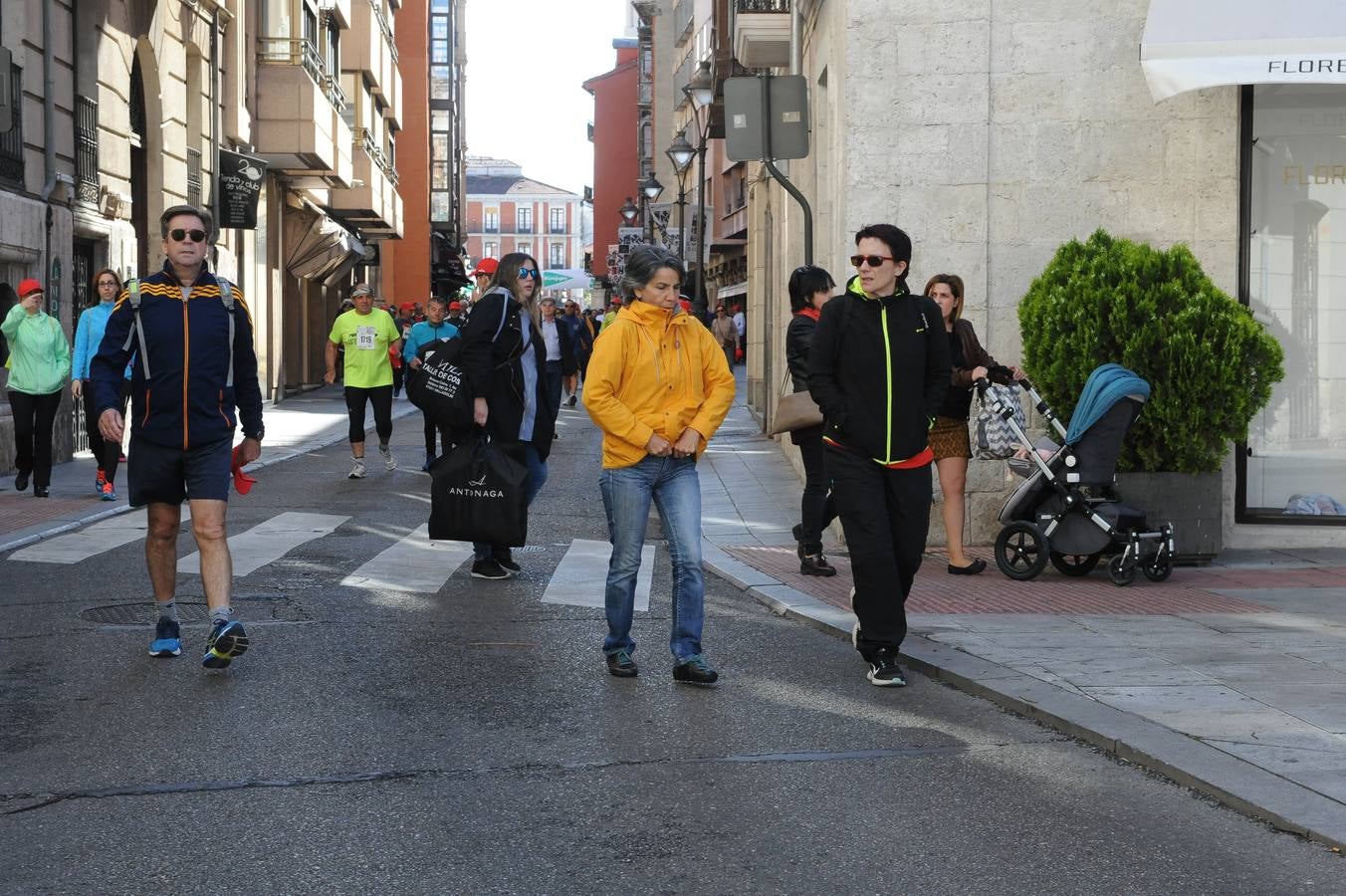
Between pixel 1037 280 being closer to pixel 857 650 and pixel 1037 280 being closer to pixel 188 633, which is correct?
pixel 857 650

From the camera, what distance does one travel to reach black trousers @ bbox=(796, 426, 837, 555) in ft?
32.6

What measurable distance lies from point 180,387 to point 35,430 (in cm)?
770

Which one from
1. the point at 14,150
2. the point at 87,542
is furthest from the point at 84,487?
the point at 87,542

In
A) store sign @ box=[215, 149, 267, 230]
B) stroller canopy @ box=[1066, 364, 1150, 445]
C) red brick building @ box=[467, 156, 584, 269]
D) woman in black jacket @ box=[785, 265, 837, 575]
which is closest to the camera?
stroller canopy @ box=[1066, 364, 1150, 445]

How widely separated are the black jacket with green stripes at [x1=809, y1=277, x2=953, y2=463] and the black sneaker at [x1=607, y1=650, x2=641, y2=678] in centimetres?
120

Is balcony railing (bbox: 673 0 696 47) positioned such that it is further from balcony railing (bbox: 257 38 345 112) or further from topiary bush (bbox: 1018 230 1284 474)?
topiary bush (bbox: 1018 230 1284 474)

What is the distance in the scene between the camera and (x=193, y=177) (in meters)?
24.6

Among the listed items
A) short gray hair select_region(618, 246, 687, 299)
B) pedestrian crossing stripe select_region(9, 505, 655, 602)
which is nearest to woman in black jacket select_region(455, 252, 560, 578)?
pedestrian crossing stripe select_region(9, 505, 655, 602)

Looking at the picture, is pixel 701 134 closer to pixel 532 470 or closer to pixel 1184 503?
pixel 1184 503

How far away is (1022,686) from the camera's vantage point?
21.7 feet

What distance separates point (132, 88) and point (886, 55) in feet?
44.3

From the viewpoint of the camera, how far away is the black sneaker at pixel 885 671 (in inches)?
271

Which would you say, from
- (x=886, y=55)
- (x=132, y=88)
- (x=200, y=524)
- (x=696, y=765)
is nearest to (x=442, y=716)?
(x=696, y=765)

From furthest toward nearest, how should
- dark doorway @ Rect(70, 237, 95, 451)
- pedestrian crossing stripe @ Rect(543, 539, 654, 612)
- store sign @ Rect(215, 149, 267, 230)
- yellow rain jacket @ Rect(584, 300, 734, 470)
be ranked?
store sign @ Rect(215, 149, 267, 230), dark doorway @ Rect(70, 237, 95, 451), pedestrian crossing stripe @ Rect(543, 539, 654, 612), yellow rain jacket @ Rect(584, 300, 734, 470)
